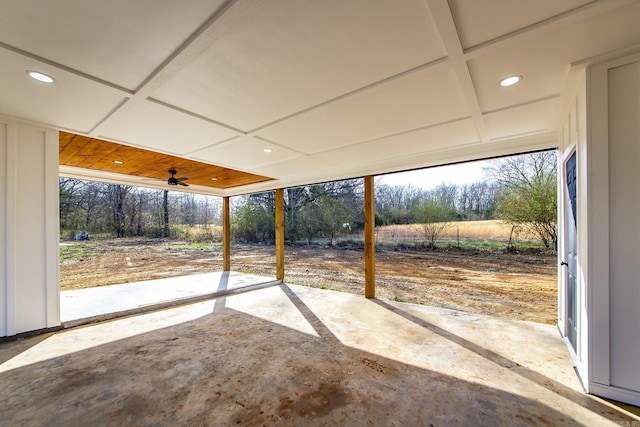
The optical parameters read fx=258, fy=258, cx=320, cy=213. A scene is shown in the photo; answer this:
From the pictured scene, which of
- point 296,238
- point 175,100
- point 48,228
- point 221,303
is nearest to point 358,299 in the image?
point 221,303

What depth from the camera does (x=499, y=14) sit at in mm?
1327

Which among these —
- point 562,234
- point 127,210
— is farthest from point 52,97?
point 127,210

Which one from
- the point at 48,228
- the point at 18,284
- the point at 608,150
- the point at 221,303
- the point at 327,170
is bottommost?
the point at 221,303

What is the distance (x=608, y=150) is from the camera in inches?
71.3

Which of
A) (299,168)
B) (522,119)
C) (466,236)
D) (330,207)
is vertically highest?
(522,119)

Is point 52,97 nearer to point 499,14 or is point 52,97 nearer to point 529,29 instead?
point 499,14

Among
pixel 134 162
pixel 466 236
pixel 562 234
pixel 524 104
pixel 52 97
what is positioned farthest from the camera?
pixel 466 236

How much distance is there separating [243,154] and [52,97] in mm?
2015

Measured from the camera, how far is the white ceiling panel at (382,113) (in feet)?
6.63

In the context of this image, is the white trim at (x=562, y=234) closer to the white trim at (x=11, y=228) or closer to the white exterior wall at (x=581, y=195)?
the white exterior wall at (x=581, y=195)

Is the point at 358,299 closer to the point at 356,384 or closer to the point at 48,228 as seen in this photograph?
the point at 356,384

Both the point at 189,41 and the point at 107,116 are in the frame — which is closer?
the point at 189,41

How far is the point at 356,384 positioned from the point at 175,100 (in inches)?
112

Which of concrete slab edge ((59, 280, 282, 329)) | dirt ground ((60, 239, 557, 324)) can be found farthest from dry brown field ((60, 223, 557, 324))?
concrete slab edge ((59, 280, 282, 329))
